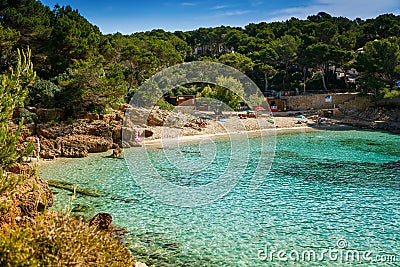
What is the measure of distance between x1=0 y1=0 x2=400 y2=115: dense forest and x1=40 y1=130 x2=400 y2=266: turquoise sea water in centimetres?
542

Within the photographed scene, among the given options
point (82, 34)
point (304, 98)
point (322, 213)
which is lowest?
point (322, 213)

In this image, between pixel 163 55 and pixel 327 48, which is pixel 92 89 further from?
pixel 327 48

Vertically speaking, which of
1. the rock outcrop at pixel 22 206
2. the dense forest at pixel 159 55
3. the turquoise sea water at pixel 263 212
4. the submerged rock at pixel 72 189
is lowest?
the turquoise sea water at pixel 263 212

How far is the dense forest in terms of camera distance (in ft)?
84.2

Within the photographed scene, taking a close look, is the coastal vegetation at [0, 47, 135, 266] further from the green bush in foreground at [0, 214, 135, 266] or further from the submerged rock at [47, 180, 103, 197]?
the submerged rock at [47, 180, 103, 197]

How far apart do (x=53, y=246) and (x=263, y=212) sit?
9417mm

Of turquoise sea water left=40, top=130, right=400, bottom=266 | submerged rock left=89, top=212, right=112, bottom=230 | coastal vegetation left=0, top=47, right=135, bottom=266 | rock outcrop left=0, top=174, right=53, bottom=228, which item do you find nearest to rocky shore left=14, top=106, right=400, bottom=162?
turquoise sea water left=40, top=130, right=400, bottom=266

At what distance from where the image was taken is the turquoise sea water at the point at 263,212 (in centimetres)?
1038

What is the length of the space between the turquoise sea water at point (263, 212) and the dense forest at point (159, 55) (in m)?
5.42

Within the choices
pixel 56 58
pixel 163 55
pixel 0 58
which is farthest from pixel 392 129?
pixel 0 58

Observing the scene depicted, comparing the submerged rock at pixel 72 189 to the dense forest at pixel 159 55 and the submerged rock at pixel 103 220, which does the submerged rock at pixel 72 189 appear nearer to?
the submerged rock at pixel 103 220

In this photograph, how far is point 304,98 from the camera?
1976 inches

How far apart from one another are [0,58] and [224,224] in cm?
1979

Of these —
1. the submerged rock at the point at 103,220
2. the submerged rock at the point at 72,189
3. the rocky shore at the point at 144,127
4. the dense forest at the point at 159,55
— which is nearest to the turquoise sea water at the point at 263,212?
the submerged rock at the point at 72,189
